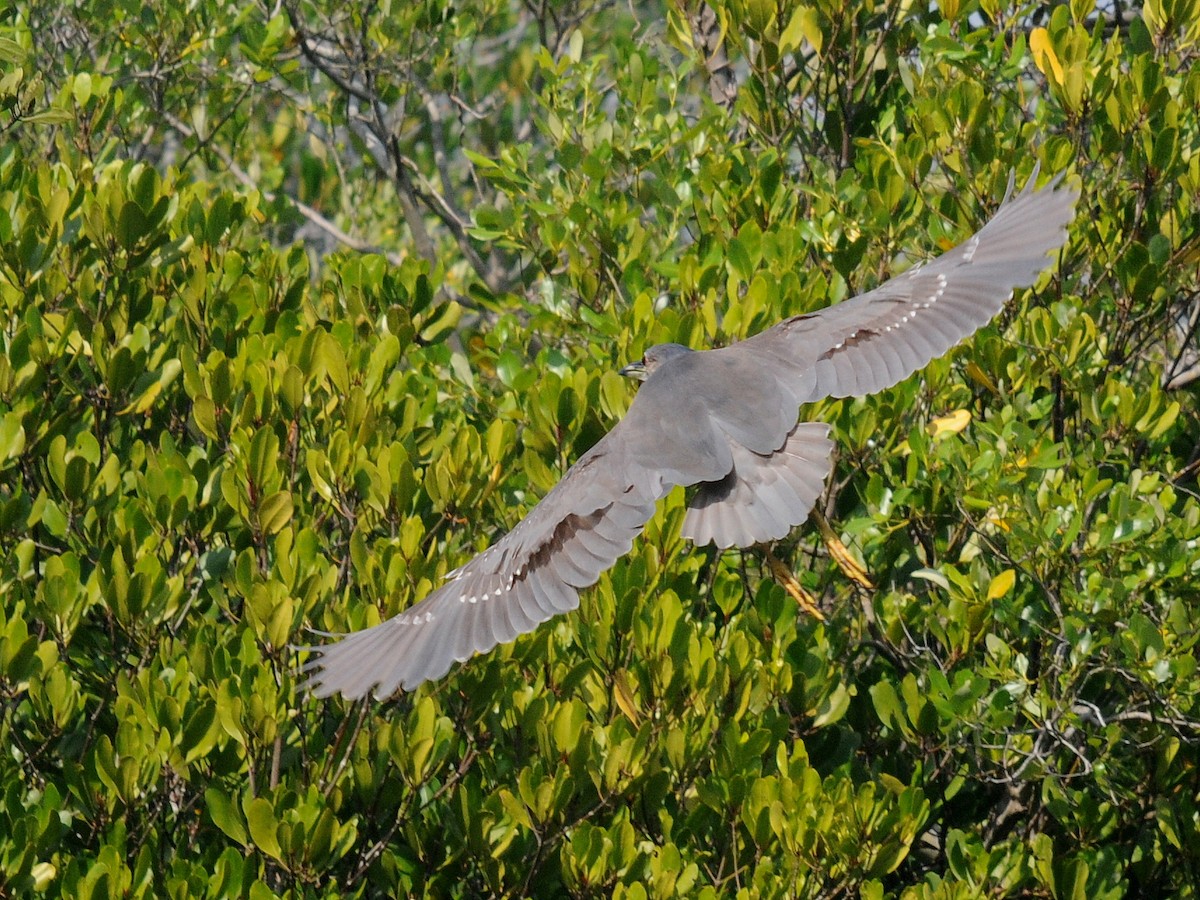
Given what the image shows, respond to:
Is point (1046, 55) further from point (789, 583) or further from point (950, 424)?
point (789, 583)

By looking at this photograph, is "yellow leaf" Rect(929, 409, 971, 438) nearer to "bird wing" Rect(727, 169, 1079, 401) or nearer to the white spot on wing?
"bird wing" Rect(727, 169, 1079, 401)

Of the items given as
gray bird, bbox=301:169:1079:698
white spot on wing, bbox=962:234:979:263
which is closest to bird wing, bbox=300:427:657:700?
gray bird, bbox=301:169:1079:698

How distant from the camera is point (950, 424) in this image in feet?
15.4

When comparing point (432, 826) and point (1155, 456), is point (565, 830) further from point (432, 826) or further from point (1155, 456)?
point (1155, 456)

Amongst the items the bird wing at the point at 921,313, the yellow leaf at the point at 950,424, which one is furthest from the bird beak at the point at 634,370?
the yellow leaf at the point at 950,424

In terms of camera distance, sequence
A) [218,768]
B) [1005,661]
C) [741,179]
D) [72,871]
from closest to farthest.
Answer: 1. [72,871]
2. [218,768]
3. [1005,661]
4. [741,179]

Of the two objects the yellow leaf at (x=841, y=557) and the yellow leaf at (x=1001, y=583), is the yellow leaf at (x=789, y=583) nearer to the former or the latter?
the yellow leaf at (x=841, y=557)

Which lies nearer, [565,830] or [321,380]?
[565,830]

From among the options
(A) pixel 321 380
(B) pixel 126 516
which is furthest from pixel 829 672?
(B) pixel 126 516

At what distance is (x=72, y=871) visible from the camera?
3.69 meters

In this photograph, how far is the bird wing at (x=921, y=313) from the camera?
4703 millimetres

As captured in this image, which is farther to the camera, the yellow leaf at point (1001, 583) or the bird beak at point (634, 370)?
the bird beak at point (634, 370)

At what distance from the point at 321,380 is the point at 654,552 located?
3.64 feet

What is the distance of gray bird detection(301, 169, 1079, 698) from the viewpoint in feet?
13.6
